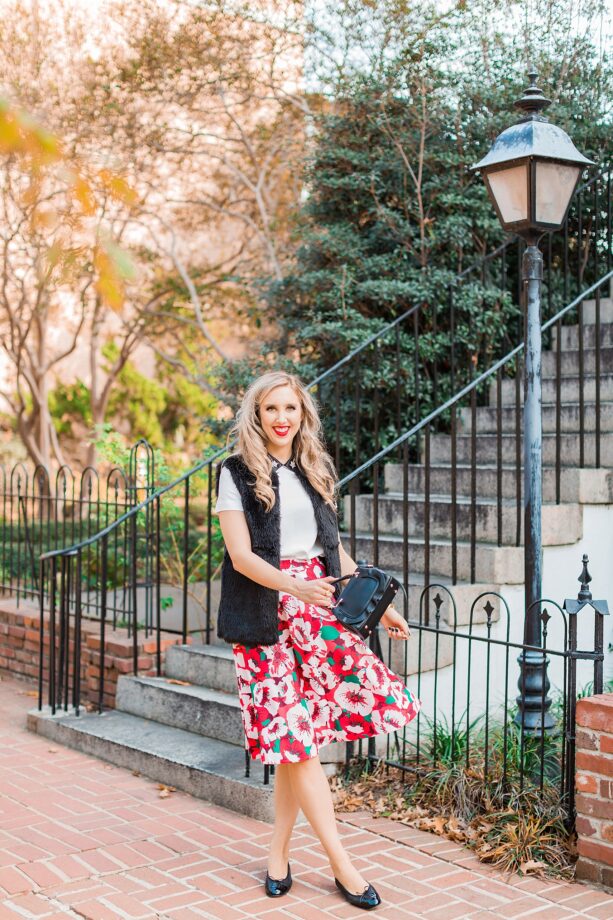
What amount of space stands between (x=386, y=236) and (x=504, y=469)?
2.31 meters

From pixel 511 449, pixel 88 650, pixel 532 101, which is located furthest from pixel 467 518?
pixel 88 650

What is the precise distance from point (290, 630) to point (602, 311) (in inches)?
187

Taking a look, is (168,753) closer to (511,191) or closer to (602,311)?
(511,191)

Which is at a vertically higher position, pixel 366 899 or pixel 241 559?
pixel 241 559

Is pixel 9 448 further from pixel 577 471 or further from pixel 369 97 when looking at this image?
pixel 577 471

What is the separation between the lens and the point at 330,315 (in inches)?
283

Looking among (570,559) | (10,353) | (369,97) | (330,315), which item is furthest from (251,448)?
(10,353)

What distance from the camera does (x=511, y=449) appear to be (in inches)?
248

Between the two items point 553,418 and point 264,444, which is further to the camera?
point 553,418

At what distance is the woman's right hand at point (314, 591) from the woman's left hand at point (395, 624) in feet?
1.12

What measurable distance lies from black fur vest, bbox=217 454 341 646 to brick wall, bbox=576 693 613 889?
1.16 metres

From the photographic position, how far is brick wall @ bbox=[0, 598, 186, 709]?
5.72 m

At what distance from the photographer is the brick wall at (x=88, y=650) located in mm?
5723

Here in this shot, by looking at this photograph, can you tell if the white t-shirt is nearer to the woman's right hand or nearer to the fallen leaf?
the woman's right hand
